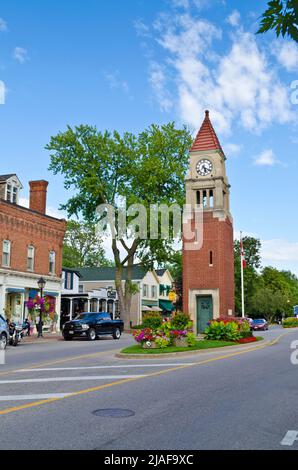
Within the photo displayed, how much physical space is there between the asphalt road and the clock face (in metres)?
27.4

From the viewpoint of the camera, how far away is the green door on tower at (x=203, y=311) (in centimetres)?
3969

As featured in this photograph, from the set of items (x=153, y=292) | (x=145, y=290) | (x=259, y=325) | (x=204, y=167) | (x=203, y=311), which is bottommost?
(x=259, y=325)

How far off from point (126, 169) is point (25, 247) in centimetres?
1175

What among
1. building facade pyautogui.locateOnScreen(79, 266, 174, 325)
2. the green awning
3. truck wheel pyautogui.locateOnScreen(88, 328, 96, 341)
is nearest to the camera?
truck wheel pyautogui.locateOnScreen(88, 328, 96, 341)

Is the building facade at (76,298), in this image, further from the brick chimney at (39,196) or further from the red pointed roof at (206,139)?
the red pointed roof at (206,139)

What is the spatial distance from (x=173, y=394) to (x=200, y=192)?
3240 cm

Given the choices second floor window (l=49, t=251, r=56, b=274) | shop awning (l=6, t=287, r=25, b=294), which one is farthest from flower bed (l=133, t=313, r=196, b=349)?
second floor window (l=49, t=251, r=56, b=274)

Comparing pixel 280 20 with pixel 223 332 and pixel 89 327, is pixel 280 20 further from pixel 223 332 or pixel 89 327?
pixel 89 327

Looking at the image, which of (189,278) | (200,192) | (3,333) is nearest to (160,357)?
(3,333)

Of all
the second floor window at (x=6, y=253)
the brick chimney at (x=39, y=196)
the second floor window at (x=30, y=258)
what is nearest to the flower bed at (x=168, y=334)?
the second floor window at (x=6, y=253)

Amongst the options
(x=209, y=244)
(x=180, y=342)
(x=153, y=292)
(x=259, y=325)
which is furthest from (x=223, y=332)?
(x=153, y=292)

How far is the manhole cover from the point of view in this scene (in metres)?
8.06

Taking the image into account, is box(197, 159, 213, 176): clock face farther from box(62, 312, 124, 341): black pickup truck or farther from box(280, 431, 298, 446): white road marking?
box(280, 431, 298, 446): white road marking

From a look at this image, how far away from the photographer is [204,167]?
4197 cm
